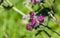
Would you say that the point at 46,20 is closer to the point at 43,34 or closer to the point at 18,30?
the point at 43,34

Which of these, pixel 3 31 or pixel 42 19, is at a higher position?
pixel 42 19

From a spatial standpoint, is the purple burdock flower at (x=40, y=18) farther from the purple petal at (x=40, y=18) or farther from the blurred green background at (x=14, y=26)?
the blurred green background at (x=14, y=26)

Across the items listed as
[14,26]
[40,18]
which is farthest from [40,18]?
[14,26]

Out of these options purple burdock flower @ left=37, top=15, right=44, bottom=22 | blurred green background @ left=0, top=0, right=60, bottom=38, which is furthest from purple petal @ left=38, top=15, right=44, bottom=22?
blurred green background @ left=0, top=0, right=60, bottom=38

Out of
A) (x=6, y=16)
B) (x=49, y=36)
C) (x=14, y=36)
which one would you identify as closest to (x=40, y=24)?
(x=49, y=36)

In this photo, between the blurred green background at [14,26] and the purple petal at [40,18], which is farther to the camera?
the blurred green background at [14,26]

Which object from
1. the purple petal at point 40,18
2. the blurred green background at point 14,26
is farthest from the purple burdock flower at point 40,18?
the blurred green background at point 14,26

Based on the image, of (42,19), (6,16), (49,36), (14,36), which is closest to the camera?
(42,19)

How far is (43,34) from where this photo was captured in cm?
257

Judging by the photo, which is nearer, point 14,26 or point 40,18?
point 40,18

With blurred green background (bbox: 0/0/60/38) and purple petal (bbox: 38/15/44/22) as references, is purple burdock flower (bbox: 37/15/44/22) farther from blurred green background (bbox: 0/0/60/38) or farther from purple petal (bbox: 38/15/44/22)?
blurred green background (bbox: 0/0/60/38)

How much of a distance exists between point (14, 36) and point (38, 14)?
38.2 inches

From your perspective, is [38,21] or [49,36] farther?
[49,36]

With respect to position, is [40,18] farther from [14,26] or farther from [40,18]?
[14,26]
